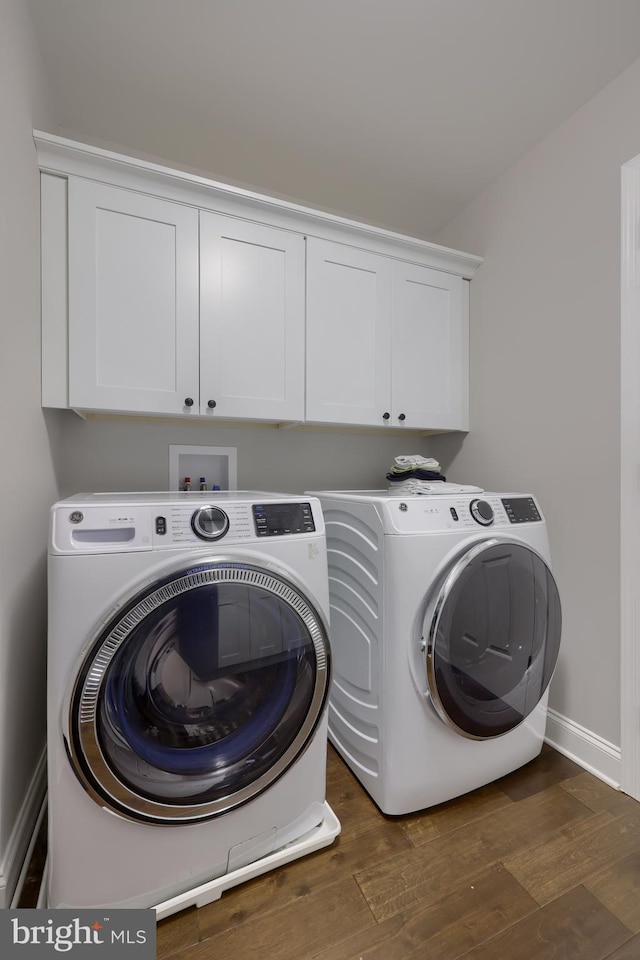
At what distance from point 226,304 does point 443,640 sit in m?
1.44

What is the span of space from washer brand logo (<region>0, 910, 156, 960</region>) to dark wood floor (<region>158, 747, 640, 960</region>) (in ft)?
0.36

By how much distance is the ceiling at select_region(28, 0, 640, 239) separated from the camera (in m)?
1.31

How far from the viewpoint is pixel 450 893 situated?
110 cm

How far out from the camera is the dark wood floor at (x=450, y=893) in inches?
38.6

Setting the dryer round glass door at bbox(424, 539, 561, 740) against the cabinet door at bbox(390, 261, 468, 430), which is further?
the cabinet door at bbox(390, 261, 468, 430)

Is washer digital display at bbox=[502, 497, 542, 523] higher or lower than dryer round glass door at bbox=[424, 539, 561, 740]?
higher

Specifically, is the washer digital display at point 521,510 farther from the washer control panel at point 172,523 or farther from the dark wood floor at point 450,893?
the dark wood floor at point 450,893

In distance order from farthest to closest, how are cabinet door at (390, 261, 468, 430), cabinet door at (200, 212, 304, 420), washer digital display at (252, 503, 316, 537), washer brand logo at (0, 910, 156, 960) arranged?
cabinet door at (390, 261, 468, 430), cabinet door at (200, 212, 304, 420), washer digital display at (252, 503, 316, 537), washer brand logo at (0, 910, 156, 960)

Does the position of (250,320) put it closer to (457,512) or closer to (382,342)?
(382,342)

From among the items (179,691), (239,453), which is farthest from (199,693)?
(239,453)

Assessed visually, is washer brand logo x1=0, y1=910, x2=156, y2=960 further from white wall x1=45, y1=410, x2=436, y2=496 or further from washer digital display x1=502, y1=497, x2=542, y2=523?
washer digital display x1=502, y1=497, x2=542, y2=523

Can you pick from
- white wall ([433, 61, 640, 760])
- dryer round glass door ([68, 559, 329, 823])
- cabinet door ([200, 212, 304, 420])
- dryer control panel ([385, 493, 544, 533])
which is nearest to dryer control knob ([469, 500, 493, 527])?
dryer control panel ([385, 493, 544, 533])

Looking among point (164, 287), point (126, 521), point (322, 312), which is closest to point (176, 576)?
point (126, 521)

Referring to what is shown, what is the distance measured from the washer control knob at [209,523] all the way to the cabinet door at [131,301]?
2.12 feet
